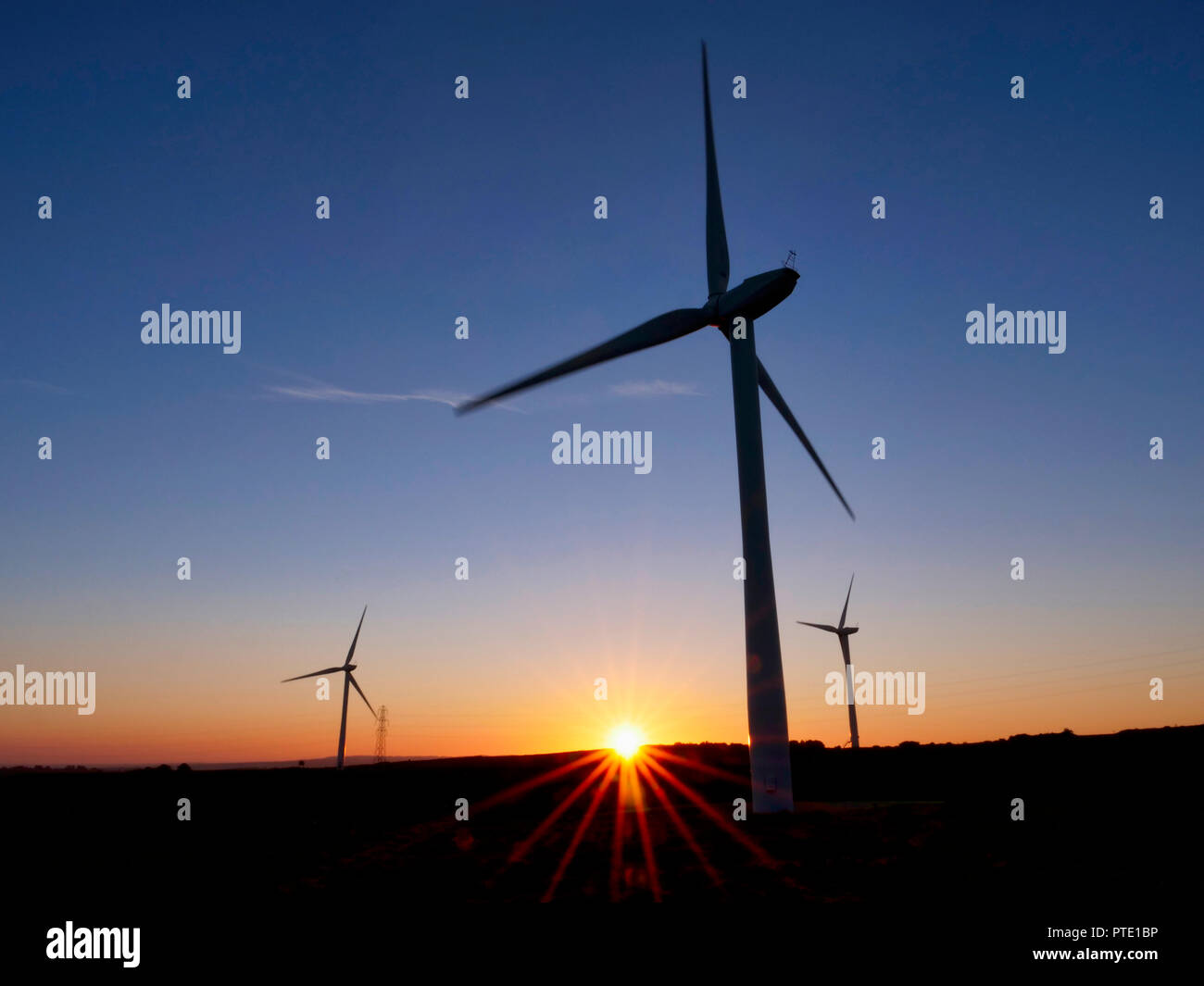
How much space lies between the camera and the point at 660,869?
93.1ft

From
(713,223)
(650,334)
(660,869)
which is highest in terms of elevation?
(713,223)

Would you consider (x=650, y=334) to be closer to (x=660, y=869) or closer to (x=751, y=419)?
(x=751, y=419)

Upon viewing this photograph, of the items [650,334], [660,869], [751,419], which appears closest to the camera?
[660,869]

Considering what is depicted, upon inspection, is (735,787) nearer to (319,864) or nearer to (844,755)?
(844,755)

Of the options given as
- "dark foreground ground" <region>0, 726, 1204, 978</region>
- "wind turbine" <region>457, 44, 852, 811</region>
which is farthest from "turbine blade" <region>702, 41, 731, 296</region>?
"dark foreground ground" <region>0, 726, 1204, 978</region>

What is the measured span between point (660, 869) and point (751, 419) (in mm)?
18954

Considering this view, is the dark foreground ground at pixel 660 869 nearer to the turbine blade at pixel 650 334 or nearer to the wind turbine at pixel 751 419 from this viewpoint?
the wind turbine at pixel 751 419

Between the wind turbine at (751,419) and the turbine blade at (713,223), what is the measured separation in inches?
1.9

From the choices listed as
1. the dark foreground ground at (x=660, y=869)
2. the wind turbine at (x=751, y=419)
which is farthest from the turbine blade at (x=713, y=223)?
the dark foreground ground at (x=660, y=869)

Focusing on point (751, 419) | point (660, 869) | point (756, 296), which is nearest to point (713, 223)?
point (756, 296)
